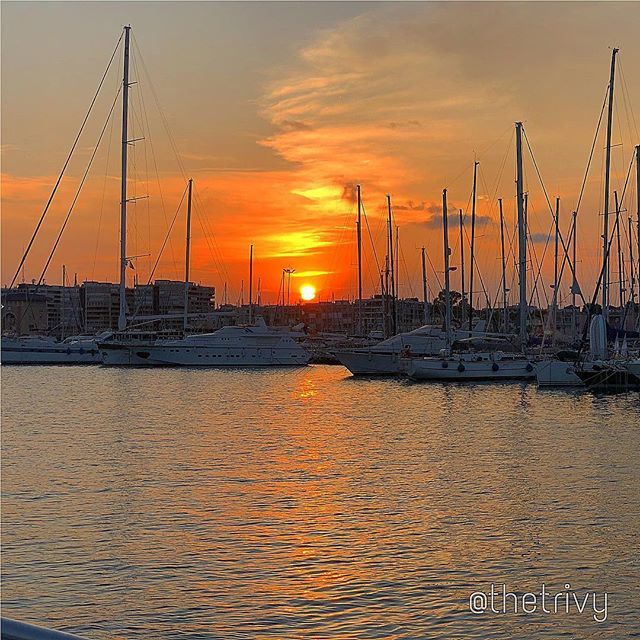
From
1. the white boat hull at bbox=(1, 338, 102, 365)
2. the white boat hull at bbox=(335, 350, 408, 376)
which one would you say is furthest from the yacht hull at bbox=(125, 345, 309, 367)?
the white boat hull at bbox=(335, 350, 408, 376)

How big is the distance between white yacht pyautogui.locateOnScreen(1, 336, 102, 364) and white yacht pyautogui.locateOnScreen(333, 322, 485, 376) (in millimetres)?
33639

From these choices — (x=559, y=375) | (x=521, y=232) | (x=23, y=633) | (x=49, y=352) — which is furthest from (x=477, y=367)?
(x=23, y=633)

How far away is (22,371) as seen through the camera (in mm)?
85938

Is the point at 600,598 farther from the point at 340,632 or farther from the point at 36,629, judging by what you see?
the point at 36,629

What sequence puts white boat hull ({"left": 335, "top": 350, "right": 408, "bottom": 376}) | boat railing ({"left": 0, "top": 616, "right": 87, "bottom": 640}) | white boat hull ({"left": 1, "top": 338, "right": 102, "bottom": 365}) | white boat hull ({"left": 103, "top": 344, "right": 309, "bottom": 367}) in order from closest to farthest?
boat railing ({"left": 0, "top": 616, "right": 87, "bottom": 640})
white boat hull ({"left": 335, "top": 350, "right": 408, "bottom": 376})
white boat hull ({"left": 103, "top": 344, "right": 309, "bottom": 367})
white boat hull ({"left": 1, "top": 338, "right": 102, "bottom": 365})

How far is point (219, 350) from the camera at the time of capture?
86.5m

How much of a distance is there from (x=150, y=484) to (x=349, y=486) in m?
4.56

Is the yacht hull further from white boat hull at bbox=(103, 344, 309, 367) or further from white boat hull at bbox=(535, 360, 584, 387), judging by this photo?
white boat hull at bbox=(535, 360, 584, 387)

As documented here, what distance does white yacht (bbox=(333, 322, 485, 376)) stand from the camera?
7112 cm

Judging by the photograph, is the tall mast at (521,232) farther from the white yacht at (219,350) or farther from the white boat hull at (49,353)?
the white boat hull at (49,353)

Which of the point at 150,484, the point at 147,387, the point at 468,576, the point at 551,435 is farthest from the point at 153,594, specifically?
the point at 147,387

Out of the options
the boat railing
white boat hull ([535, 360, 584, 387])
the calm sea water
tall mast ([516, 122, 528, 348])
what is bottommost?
the calm sea water

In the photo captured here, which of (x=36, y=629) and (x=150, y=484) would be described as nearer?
(x=36, y=629)

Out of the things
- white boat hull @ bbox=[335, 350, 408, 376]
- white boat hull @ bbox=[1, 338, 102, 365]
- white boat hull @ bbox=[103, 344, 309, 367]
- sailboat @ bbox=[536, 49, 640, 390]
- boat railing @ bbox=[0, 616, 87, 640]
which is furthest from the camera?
white boat hull @ bbox=[1, 338, 102, 365]
